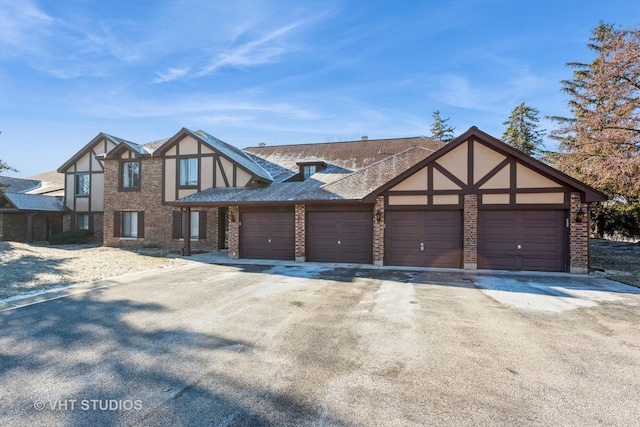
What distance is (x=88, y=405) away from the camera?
10.5 ft

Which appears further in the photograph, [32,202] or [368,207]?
[32,202]

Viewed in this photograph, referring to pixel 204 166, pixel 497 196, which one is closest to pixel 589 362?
pixel 497 196

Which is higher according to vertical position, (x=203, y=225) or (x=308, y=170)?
(x=308, y=170)

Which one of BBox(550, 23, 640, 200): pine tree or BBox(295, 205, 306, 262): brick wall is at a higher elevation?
BBox(550, 23, 640, 200): pine tree

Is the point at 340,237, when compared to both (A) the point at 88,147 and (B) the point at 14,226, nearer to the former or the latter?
(A) the point at 88,147

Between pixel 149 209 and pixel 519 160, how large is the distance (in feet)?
60.9

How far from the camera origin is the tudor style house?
11.1m

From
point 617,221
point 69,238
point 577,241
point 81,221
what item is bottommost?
point 69,238

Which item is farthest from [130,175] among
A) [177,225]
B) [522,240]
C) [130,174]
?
[522,240]

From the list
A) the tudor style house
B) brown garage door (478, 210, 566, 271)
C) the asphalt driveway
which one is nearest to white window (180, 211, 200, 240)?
the tudor style house

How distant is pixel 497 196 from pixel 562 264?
10.1ft

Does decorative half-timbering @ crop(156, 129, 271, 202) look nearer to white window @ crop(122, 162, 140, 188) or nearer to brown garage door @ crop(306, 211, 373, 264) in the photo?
white window @ crop(122, 162, 140, 188)

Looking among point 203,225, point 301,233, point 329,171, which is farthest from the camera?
point 329,171

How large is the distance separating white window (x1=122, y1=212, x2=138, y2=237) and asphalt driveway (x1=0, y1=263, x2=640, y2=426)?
42.3 feet
